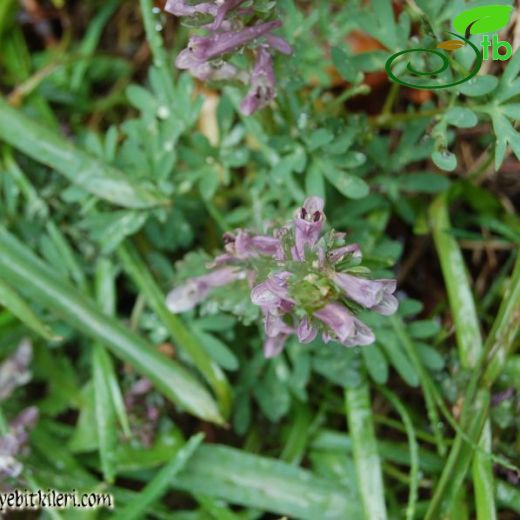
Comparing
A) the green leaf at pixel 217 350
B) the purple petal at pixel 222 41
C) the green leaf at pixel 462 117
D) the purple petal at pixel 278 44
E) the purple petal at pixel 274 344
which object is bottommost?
the green leaf at pixel 217 350

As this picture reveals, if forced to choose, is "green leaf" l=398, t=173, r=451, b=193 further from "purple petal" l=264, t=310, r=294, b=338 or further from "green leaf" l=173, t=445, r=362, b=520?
"green leaf" l=173, t=445, r=362, b=520

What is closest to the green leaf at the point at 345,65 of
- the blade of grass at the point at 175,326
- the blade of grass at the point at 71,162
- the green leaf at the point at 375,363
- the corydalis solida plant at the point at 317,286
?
the corydalis solida plant at the point at 317,286

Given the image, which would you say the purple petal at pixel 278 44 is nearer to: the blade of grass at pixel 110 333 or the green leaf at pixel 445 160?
the green leaf at pixel 445 160

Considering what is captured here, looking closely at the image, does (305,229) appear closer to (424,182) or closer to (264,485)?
(424,182)

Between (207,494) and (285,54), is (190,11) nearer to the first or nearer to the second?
(285,54)

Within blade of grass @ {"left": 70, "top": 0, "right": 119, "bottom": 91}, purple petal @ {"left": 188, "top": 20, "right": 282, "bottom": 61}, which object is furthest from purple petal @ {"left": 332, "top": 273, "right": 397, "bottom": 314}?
blade of grass @ {"left": 70, "top": 0, "right": 119, "bottom": 91}

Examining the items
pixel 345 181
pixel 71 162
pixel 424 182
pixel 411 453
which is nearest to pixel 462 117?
pixel 345 181

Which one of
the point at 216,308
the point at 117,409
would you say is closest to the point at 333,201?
the point at 216,308
